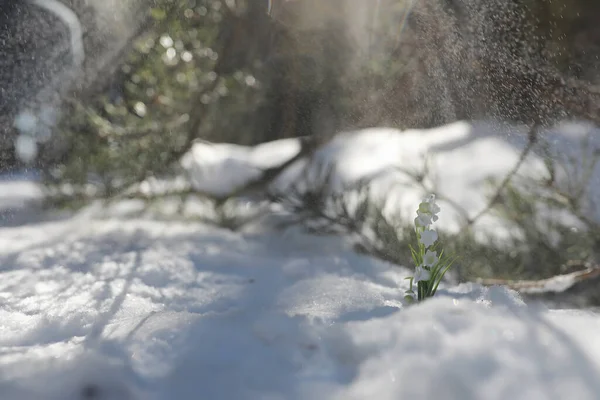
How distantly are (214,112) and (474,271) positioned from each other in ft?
2.57

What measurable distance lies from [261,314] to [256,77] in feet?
2.39

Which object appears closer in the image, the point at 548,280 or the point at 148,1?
the point at 548,280

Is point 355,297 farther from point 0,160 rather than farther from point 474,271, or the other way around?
point 0,160

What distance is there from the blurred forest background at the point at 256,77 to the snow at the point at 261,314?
0.22 ft

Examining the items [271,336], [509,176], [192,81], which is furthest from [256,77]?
[271,336]

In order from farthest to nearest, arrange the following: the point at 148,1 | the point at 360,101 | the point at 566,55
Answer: the point at 148,1
the point at 360,101
the point at 566,55

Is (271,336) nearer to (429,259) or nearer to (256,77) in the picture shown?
(429,259)

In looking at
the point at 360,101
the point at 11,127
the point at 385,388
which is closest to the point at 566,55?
the point at 360,101

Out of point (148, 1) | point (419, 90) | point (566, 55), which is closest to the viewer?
point (566, 55)

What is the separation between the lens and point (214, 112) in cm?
138

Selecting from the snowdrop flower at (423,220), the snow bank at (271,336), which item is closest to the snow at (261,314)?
the snow bank at (271,336)

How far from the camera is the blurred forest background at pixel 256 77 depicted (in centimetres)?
107

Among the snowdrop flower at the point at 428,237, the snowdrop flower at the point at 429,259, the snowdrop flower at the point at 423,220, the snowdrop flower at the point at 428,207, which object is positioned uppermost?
the snowdrop flower at the point at 428,207

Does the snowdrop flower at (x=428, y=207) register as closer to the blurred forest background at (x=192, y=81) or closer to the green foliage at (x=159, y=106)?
the blurred forest background at (x=192, y=81)
